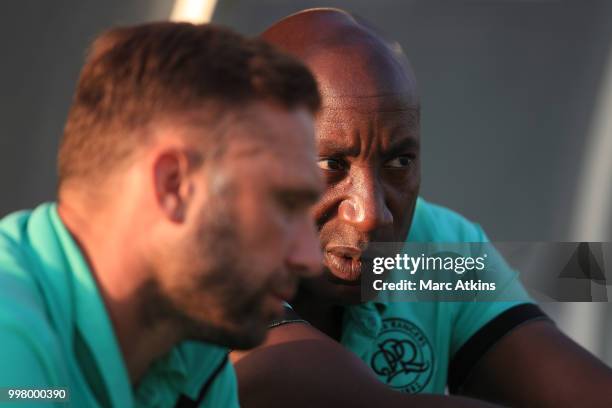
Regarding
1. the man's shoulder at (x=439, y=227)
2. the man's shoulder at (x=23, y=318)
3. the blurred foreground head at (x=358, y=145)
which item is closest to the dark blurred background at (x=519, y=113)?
the man's shoulder at (x=439, y=227)

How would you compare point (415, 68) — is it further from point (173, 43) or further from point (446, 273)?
point (173, 43)

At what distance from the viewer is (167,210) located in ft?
3.08

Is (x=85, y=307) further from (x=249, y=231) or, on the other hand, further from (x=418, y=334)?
(x=418, y=334)

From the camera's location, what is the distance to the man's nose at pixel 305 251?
0.99 meters

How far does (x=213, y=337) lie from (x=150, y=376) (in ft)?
0.33

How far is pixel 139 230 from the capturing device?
0.95m

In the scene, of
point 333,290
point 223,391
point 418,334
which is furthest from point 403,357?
point 223,391

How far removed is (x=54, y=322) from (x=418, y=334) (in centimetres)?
77

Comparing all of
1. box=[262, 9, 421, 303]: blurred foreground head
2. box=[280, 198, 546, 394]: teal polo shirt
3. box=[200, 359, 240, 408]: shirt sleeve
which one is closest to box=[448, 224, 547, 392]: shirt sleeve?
box=[280, 198, 546, 394]: teal polo shirt

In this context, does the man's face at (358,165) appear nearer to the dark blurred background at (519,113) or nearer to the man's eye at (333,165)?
the man's eye at (333,165)

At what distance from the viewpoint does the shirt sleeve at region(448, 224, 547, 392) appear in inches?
61.4

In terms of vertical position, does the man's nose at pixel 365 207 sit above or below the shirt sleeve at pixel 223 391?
above

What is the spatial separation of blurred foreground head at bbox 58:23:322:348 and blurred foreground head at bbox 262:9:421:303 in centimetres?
36

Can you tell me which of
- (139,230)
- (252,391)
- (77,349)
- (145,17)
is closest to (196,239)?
(139,230)
